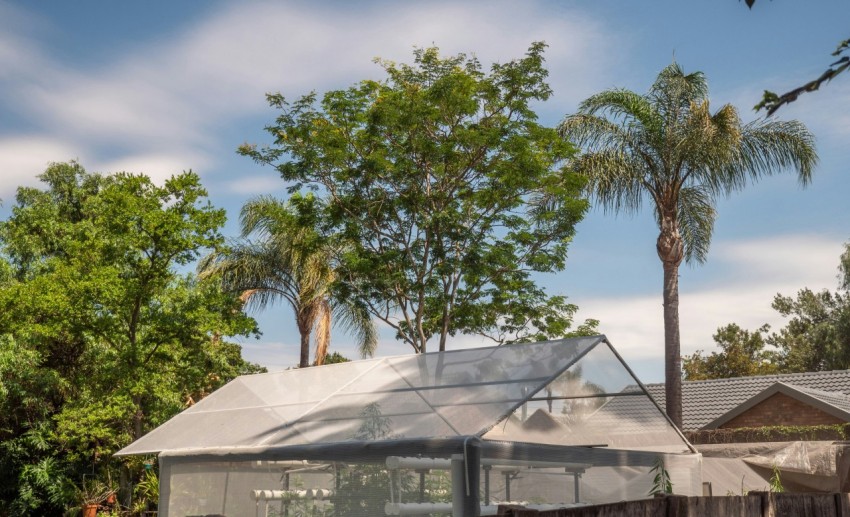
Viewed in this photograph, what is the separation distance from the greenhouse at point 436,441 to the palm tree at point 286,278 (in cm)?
1582

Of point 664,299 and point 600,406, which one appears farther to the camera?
point 664,299

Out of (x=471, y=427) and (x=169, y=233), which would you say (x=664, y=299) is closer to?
(x=169, y=233)

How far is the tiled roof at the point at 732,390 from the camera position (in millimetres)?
27250

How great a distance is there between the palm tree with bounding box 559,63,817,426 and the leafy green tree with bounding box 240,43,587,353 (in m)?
1.13

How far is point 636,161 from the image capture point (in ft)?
78.3

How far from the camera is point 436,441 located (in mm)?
9203

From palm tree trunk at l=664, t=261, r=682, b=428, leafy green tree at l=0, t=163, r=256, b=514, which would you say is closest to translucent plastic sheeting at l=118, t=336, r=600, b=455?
leafy green tree at l=0, t=163, r=256, b=514

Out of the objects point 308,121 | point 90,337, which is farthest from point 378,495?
point 308,121

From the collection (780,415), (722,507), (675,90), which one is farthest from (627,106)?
(722,507)

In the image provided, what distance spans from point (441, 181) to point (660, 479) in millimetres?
13417

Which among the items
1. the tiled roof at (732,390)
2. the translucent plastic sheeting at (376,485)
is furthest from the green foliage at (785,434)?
the translucent plastic sheeting at (376,485)

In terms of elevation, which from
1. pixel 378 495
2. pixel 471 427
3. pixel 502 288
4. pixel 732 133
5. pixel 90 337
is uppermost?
pixel 732 133

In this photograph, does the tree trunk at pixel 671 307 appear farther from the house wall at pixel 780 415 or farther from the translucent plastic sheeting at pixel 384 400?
the translucent plastic sheeting at pixel 384 400

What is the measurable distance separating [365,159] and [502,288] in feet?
16.0
